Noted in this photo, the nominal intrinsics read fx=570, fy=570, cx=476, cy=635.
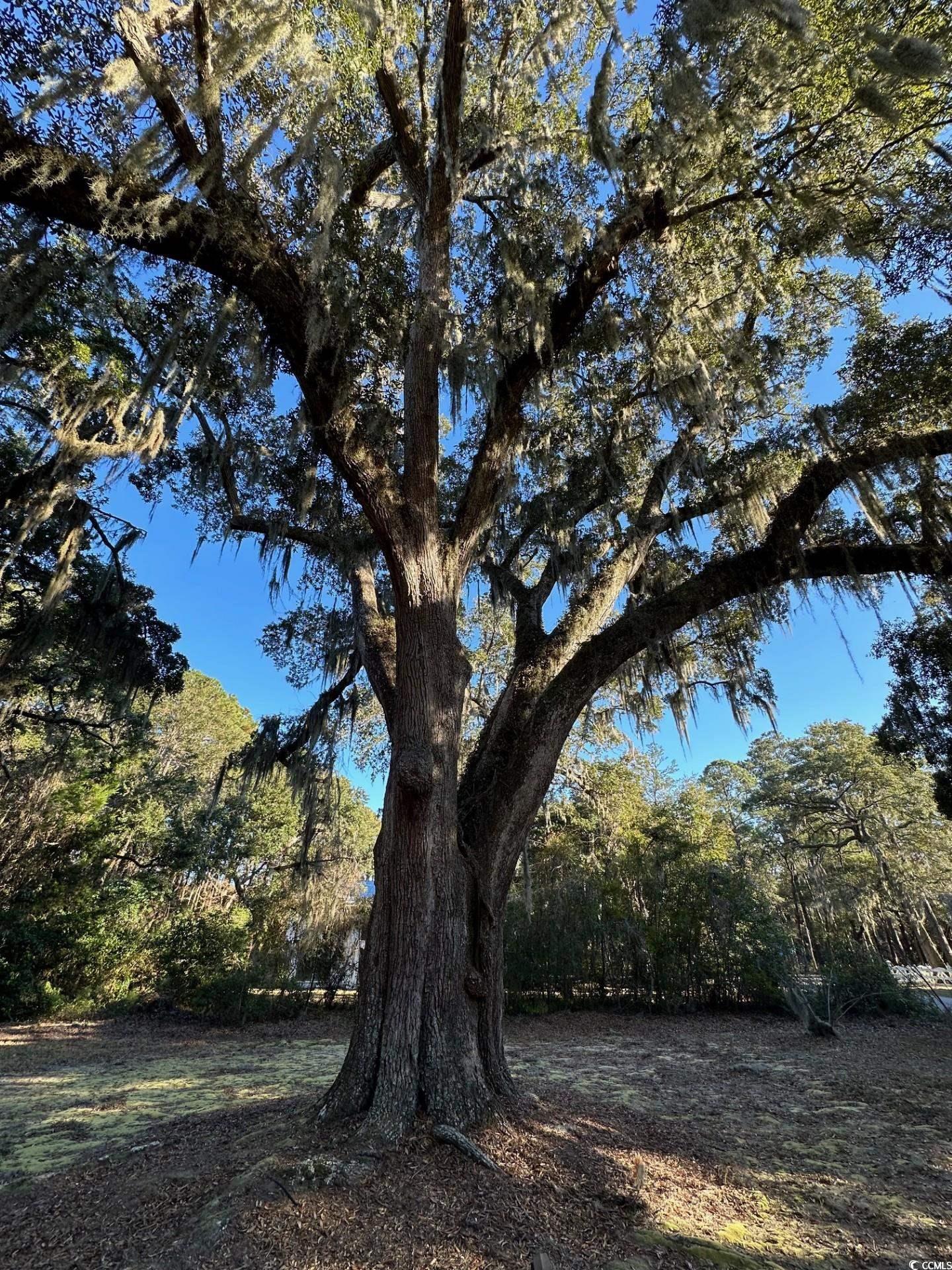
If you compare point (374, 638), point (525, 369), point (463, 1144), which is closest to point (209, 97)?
point (525, 369)

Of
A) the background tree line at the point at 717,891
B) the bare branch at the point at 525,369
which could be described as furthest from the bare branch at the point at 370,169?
the background tree line at the point at 717,891

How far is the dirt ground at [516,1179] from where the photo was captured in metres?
2.05

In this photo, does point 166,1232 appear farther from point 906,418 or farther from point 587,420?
point 906,418

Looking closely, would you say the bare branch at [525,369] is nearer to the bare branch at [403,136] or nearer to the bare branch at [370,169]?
the bare branch at [403,136]

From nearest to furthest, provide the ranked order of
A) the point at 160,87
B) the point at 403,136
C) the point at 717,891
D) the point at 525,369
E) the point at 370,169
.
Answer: the point at 160,87 → the point at 525,369 → the point at 403,136 → the point at 370,169 → the point at 717,891

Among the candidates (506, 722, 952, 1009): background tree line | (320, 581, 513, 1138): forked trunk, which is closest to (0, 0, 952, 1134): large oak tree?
(320, 581, 513, 1138): forked trunk

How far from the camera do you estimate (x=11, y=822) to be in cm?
904

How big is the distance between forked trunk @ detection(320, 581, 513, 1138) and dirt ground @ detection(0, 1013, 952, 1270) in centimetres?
21

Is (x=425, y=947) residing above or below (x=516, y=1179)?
above

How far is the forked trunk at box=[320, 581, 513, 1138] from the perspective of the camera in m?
2.79

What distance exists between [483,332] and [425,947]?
4.44 meters

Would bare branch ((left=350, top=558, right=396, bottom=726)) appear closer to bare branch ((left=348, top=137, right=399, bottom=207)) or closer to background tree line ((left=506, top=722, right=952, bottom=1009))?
bare branch ((left=348, top=137, right=399, bottom=207))

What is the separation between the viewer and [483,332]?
4.65 metres

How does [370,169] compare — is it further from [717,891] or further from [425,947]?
[717,891]
